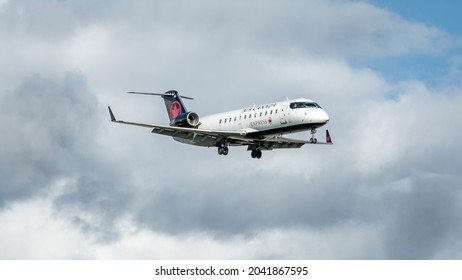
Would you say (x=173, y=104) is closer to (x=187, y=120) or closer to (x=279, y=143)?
(x=187, y=120)

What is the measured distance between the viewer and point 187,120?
70.2 m

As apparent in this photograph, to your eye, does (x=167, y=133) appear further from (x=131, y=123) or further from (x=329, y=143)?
(x=329, y=143)

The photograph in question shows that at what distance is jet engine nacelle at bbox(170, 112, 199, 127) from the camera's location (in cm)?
7038

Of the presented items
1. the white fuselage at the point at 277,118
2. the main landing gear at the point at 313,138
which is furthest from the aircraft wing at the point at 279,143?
the main landing gear at the point at 313,138

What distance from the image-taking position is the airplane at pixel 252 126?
62.4 meters

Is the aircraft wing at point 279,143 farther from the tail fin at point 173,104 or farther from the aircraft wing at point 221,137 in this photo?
the tail fin at point 173,104

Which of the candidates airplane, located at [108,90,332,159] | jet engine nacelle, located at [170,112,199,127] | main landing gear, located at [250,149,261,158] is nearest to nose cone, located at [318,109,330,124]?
airplane, located at [108,90,332,159]

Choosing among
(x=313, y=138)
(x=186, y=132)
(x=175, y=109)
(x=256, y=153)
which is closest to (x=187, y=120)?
(x=186, y=132)

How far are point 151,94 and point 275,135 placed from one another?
14.9 metres

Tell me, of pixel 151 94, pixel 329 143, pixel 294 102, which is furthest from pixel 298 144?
pixel 151 94

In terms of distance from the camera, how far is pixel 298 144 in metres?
70.3

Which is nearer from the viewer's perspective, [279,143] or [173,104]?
[279,143]

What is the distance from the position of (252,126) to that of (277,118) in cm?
262
